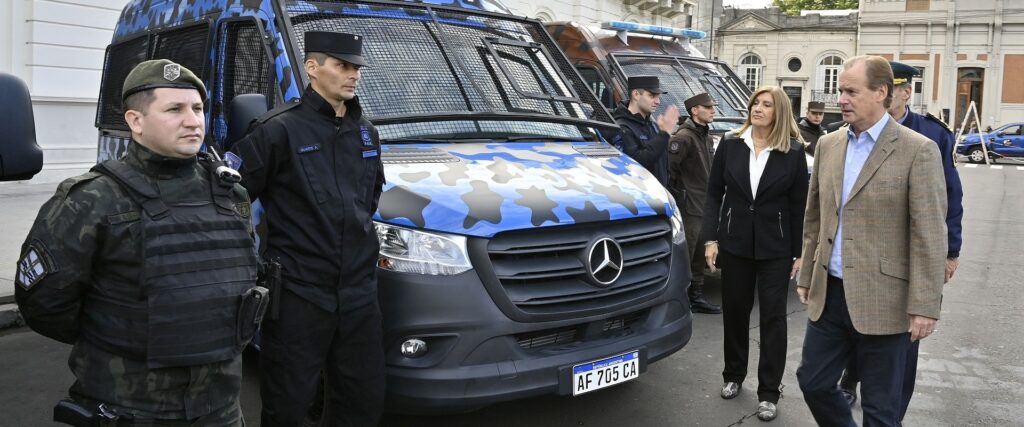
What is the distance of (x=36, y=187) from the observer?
494 inches

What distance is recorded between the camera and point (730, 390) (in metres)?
4.90

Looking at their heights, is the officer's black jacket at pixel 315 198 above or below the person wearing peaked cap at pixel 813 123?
below

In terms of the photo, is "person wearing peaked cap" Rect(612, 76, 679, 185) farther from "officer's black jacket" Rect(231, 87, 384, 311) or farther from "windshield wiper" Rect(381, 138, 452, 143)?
"officer's black jacket" Rect(231, 87, 384, 311)

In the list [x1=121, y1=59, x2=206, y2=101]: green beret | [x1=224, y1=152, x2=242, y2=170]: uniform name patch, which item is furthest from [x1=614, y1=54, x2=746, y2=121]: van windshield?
[x1=121, y1=59, x2=206, y2=101]: green beret

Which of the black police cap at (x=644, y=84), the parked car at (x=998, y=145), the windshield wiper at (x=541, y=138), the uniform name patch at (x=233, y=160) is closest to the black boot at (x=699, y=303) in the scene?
the black police cap at (x=644, y=84)

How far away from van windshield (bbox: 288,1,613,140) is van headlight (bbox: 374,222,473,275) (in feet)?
2.60

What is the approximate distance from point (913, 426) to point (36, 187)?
39.6 feet

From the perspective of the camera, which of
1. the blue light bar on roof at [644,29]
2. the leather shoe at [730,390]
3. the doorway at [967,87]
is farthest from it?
Result: the doorway at [967,87]

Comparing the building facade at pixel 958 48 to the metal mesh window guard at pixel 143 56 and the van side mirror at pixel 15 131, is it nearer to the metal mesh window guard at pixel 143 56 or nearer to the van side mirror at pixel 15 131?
the metal mesh window guard at pixel 143 56

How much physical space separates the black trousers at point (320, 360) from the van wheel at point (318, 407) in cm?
26

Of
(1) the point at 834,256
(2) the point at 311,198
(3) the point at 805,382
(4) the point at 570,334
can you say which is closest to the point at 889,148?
(1) the point at 834,256

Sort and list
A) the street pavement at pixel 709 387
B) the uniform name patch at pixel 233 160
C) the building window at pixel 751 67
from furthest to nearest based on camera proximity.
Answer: the building window at pixel 751 67 < the street pavement at pixel 709 387 < the uniform name patch at pixel 233 160

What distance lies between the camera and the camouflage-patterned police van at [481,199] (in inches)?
138

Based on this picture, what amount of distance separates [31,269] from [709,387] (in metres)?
3.75
